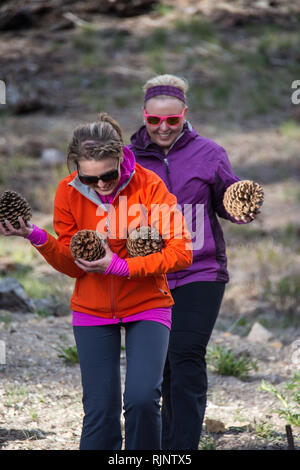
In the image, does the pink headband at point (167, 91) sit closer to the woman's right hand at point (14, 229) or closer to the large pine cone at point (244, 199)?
the large pine cone at point (244, 199)

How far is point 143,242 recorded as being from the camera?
3.16 metres

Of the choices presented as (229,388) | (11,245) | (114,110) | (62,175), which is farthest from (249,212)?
(114,110)

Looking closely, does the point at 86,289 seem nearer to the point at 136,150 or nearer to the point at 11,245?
the point at 136,150

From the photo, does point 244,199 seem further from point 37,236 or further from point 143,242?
point 37,236

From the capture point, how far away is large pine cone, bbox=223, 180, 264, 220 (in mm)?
3625

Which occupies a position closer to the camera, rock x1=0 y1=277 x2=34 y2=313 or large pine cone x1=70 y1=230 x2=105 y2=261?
large pine cone x1=70 y1=230 x2=105 y2=261

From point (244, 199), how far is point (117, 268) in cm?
97

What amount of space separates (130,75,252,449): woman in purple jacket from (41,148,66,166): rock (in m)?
9.06

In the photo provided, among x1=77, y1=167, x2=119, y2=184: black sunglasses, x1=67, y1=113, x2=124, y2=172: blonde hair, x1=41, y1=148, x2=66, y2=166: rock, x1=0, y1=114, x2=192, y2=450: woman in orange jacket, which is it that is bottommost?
x1=0, y1=114, x2=192, y2=450: woman in orange jacket

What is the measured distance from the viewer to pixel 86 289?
10.6 feet

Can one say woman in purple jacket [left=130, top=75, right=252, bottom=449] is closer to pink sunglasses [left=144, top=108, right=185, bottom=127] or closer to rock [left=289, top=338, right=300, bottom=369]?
pink sunglasses [left=144, top=108, right=185, bottom=127]

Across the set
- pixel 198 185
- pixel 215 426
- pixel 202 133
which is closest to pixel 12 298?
pixel 215 426

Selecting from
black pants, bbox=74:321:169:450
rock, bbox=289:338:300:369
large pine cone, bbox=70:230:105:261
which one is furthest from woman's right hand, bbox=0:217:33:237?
rock, bbox=289:338:300:369

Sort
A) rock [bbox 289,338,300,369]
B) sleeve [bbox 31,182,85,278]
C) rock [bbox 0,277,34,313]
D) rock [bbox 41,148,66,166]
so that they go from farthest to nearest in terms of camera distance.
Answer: rock [bbox 41,148,66,166] < rock [bbox 0,277,34,313] < rock [bbox 289,338,300,369] < sleeve [bbox 31,182,85,278]
